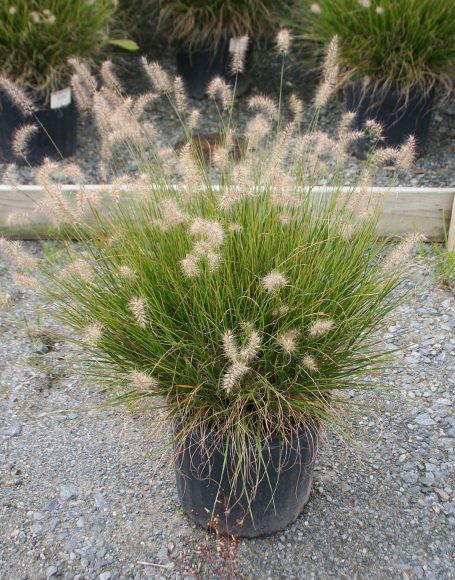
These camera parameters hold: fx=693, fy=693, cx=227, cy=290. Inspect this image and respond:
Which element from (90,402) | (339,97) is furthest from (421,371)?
(339,97)

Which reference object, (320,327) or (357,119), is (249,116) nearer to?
(357,119)

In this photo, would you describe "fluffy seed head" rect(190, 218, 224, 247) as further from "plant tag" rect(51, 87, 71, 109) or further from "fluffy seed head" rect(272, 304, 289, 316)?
"plant tag" rect(51, 87, 71, 109)

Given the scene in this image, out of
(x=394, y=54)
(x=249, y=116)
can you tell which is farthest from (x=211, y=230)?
(x=249, y=116)

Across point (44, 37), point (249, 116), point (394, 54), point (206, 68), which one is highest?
point (44, 37)

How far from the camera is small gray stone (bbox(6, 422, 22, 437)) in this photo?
238 centimetres

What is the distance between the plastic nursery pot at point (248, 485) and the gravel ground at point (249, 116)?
1.97m

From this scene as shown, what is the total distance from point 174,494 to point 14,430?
648 millimetres

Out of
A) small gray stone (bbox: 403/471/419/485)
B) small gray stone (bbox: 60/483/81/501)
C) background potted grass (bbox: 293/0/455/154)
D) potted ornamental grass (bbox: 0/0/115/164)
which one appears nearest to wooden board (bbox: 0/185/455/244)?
background potted grass (bbox: 293/0/455/154)

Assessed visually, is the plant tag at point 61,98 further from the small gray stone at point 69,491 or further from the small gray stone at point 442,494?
the small gray stone at point 442,494

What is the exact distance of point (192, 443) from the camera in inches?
70.5

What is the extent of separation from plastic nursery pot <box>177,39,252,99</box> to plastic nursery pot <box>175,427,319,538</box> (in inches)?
130

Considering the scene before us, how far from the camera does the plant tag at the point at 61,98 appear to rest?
3.84 m

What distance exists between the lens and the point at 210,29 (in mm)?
4402

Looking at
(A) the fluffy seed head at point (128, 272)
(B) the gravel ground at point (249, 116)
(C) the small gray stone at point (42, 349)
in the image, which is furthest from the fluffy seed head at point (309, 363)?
(B) the gravel ground at point (249, 116)
